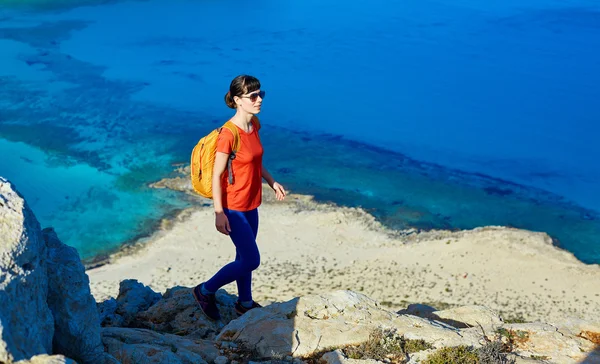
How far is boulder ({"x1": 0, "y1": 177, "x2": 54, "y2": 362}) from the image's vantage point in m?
3.78

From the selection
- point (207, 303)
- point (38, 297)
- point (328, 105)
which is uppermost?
point (38, 297)

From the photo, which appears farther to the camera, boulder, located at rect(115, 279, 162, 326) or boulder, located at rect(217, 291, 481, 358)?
boulder, located at rect(115, 279, 162, 326)

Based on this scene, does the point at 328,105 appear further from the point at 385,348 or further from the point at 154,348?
the point at 154,348

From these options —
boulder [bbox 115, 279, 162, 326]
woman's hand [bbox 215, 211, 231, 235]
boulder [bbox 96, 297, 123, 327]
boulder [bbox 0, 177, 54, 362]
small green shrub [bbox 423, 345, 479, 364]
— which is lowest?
boulder [bbox 115, 279, 162, 326]

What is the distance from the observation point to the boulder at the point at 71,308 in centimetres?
493

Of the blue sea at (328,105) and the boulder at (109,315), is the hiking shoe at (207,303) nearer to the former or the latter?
the boulder at (109,315)

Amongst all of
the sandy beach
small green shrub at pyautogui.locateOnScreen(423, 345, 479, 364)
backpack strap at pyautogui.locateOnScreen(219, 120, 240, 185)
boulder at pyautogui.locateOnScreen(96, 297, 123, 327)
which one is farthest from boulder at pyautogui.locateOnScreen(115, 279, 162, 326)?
the sandy beach

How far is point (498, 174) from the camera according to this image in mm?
28953

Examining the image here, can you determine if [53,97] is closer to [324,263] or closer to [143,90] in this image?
[143,90]

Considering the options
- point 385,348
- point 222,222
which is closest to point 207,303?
point 222,222

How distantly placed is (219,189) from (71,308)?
6.39 feet

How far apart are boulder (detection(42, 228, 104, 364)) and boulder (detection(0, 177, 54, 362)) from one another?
1.07 feet

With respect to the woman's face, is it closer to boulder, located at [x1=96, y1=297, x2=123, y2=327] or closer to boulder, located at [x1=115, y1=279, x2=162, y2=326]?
boulder, located at [x1=96, y1=297, x2=123, y2=327]

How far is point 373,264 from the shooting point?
19875 millimetres
